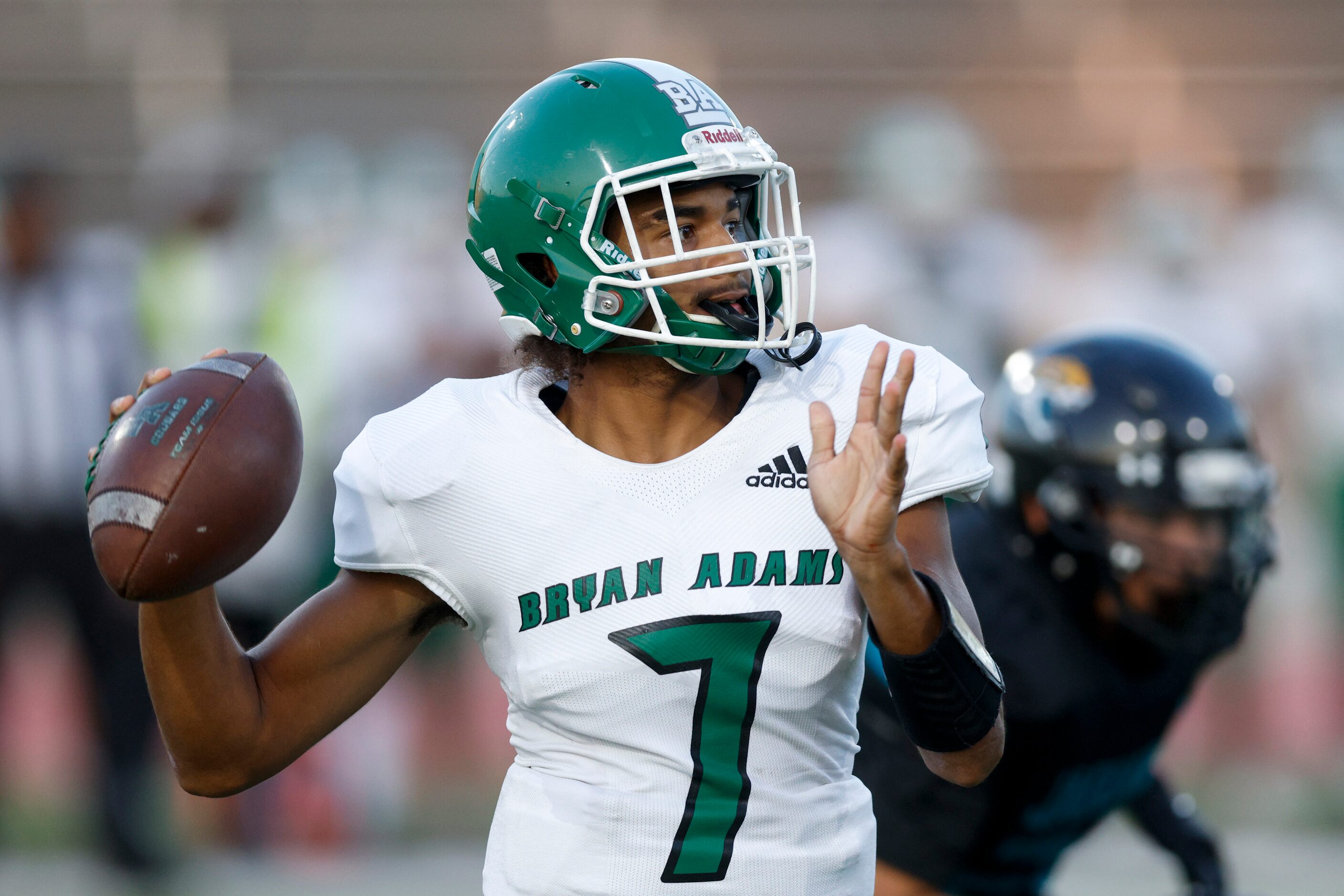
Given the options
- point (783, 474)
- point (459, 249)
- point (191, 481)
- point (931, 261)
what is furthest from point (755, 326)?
point (459, 249)

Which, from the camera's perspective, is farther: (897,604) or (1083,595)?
(1083,595)

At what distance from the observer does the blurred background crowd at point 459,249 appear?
5281 millimetres

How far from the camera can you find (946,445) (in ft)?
6.77

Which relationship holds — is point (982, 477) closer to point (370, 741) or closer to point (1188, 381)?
point (1188, 381)

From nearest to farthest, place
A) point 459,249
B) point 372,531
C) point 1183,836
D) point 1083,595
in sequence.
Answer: point 372,531, point 1083,595, point 1183,836, point 459,249

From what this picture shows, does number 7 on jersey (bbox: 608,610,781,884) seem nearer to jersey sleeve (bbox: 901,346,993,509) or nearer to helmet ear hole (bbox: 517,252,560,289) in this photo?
jersey sleeve (bbox: 901,346,993,509)

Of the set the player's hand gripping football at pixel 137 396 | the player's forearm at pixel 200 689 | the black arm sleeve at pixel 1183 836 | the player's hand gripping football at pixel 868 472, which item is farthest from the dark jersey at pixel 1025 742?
the player's hand gripping football at pixel 137 396

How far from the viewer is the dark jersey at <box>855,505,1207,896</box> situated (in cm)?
270

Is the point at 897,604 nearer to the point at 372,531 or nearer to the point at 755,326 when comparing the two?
the point at 755,326

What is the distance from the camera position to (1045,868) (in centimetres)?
301

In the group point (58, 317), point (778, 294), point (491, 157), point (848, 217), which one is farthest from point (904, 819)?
point (848, 217)

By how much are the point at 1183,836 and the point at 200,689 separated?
7.01 feet

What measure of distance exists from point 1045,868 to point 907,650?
4.40 feet

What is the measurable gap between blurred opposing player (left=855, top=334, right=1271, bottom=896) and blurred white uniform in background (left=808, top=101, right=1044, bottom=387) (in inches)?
127
